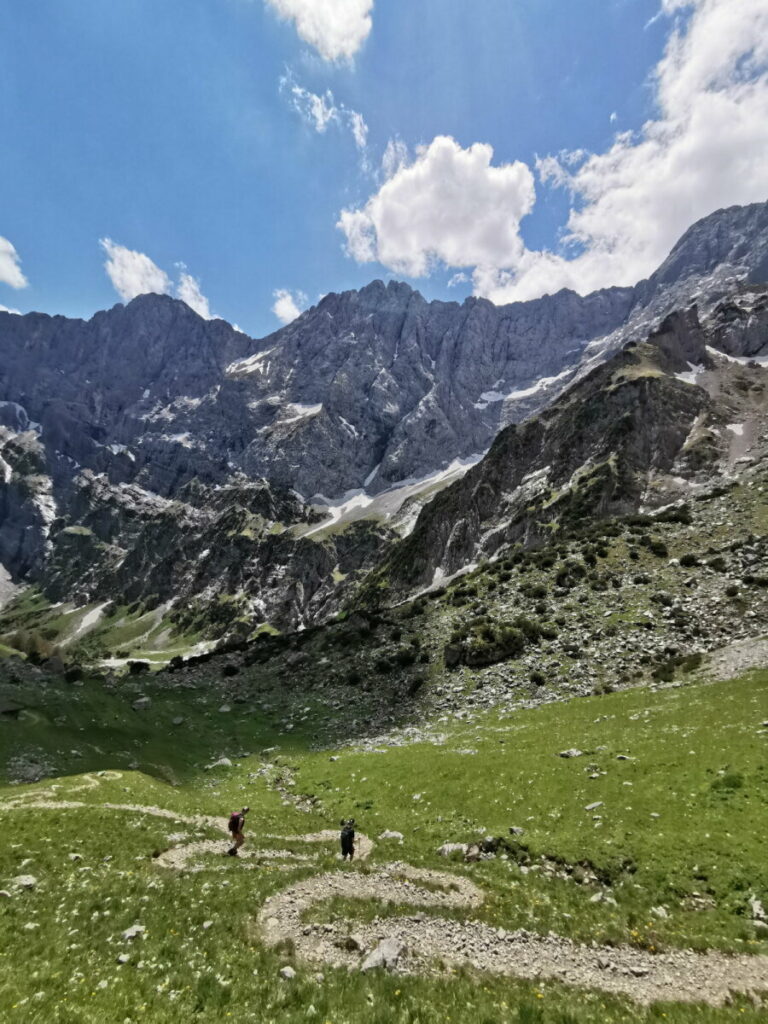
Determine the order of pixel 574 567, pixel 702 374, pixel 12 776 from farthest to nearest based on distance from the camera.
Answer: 1. pixel 702 374
2. pixel 574 567
3. pixel 12 776

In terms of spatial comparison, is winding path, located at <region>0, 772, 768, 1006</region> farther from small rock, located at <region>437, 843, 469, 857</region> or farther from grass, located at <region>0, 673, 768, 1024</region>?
small rock, located at <region>437, 843, 469, 857</region>

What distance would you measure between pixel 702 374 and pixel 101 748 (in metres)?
200

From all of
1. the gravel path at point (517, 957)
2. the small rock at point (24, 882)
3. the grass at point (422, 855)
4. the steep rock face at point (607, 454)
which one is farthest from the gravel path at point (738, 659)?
the steep rock face at point (607, 454)

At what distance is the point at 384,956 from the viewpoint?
12500 millimetres

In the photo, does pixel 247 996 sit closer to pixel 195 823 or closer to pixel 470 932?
pixel 470 932

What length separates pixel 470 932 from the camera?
14.3 m

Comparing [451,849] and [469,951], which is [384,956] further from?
[451,849]

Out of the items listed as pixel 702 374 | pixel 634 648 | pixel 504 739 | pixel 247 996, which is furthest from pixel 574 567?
pixel 702 374

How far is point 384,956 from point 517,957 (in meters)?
3.59

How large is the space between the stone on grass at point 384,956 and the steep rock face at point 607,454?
104 meters

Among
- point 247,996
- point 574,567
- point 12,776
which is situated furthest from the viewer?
point 574,567

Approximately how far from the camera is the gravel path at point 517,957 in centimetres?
1223

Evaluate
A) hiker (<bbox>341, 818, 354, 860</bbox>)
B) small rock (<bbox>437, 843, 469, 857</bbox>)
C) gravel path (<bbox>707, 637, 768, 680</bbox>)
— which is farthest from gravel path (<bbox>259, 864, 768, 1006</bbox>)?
gravel path (<bbox>707, 637, 768, 680</bbox>)

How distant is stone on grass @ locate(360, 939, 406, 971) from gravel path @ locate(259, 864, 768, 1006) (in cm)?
10
